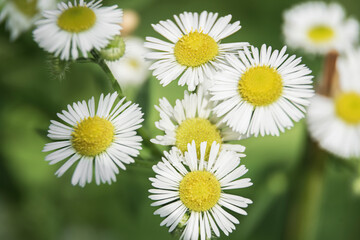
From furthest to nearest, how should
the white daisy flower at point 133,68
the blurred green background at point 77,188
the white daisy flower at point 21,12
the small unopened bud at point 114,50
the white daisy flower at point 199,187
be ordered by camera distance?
1. the white daisy flower at point 133,68
2. the blurred green background at point 77,188
3. the white daisy flower at point 21,12
4. the small unopened bud at point 114,50
5. the white daisy flower at point 199,187

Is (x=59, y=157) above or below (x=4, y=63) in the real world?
below

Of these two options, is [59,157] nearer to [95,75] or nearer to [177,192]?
[177,192]

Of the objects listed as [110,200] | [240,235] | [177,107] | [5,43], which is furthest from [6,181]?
[177,107]

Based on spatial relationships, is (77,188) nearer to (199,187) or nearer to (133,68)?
(133,68)

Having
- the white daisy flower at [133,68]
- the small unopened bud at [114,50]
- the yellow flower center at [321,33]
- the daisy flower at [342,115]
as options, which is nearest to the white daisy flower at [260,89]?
the small unopened bud at [114,50]

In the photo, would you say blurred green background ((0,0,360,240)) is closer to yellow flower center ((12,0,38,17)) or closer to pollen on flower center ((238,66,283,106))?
yellow flower center ((12,0,38,17))

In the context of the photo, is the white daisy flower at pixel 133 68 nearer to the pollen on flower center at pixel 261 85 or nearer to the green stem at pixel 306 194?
the green stem at pixel 306 194

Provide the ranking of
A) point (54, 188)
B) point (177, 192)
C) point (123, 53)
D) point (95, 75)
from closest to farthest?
point (177, 192) → point (123, 53) → point (95, 75) → point (54, 188)
